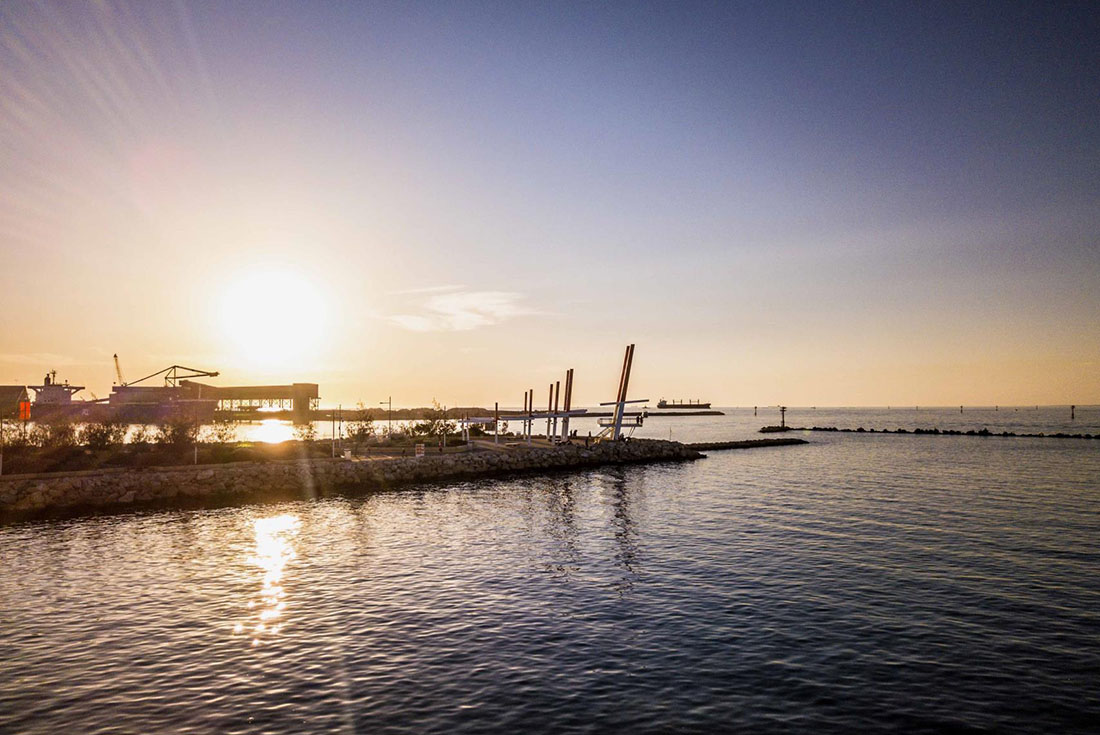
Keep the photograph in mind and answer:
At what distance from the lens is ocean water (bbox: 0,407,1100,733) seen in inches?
494

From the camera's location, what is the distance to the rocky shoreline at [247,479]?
120 ft

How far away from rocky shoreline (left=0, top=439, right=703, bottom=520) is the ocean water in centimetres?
545

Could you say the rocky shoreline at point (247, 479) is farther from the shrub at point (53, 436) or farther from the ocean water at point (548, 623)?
the shrub at point (53, 436)

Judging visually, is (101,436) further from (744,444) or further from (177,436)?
(744,444)

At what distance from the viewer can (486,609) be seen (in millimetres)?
18906

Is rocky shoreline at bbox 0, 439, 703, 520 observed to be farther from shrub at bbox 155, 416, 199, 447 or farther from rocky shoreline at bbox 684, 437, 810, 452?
rocky shoreline at bbox 684, 437, 810, 452

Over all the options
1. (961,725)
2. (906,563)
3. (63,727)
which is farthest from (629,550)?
(63,727)

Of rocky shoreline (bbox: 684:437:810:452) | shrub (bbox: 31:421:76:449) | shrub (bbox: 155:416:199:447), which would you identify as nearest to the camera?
shrub (bbox: 31:421:76:449)

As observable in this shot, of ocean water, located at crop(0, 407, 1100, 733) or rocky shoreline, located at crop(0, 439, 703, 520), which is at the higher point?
rocky shoreline, located at crop(0, 439, 703, 520)

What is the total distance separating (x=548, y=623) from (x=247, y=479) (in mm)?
33963

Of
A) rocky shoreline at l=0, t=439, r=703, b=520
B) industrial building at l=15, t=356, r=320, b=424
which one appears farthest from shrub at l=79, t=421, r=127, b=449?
industrial building at l=15, t=356, r=320, b=424

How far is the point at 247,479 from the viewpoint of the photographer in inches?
1735

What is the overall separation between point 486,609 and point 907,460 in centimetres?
7083

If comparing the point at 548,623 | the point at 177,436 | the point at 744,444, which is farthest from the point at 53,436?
the point at 744,444
